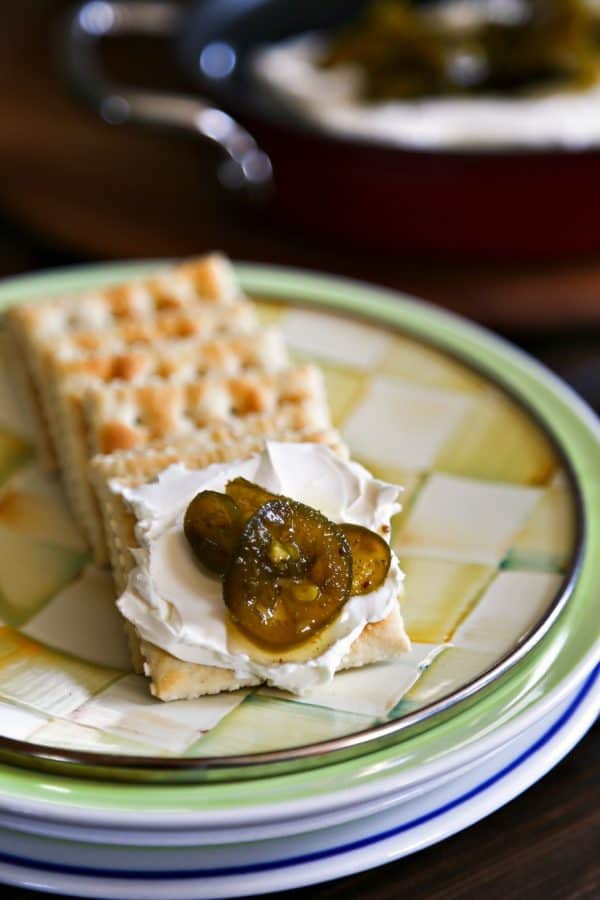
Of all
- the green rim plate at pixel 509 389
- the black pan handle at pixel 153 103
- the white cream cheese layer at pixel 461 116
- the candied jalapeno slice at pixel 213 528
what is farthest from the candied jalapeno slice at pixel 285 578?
the white cream cheese layer at pixel 461 116

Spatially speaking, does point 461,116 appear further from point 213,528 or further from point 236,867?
point 236,867

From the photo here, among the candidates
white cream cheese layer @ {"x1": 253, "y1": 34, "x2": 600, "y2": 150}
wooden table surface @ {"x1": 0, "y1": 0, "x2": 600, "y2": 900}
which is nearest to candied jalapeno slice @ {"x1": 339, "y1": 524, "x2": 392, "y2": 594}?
wooden table surface @ {"x1": 0, "y1": 0, "x2": 600, "y2": 900}

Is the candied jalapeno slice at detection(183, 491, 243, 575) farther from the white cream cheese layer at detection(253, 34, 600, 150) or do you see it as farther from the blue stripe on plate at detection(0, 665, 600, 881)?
the white cream cheese layer at detection(253, 34, 600, 150)

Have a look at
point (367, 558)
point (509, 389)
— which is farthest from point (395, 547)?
point (509, 389)

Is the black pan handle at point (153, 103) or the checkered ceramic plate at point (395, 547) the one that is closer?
the checkered ceramic plate at point (395, 547)

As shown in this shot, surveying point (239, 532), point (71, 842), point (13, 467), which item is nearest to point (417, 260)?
point (13, 467)

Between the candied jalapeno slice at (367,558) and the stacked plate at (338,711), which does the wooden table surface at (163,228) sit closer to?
the stacked plate at (338,711)

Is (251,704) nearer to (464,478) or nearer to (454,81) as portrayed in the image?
(464,478)
